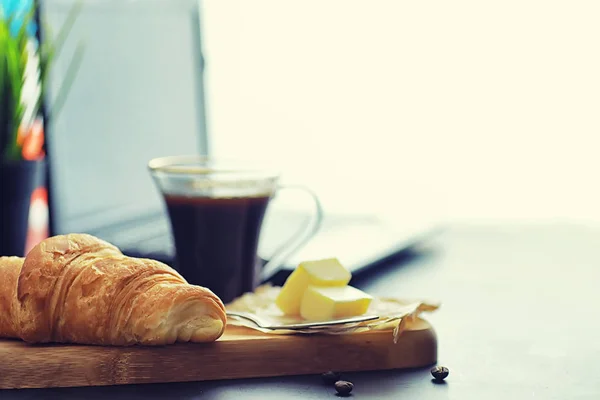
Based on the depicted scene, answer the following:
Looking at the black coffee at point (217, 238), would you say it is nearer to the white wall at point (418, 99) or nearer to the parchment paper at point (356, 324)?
the parchment paper at point (356, 324)

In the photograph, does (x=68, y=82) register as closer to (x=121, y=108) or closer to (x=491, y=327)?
(x=121, y=108)

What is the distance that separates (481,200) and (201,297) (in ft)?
8.68

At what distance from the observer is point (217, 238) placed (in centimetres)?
121

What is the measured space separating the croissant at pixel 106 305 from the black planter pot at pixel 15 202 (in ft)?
1.84

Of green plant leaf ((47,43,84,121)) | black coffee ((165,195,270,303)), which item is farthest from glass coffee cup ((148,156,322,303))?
green plant leaf ((47,43,84,121))

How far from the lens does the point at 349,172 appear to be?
3.66 meters

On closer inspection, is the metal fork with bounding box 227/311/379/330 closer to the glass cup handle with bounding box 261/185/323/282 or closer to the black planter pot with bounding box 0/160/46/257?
the glass cup handle with bounding box 261/185/323/282

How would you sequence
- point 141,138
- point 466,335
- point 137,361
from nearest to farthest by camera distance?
point 137,361, point 466,335, point 141,138

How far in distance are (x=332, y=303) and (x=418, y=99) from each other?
257cm

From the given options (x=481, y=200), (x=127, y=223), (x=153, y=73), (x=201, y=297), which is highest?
(x=153, y=73)

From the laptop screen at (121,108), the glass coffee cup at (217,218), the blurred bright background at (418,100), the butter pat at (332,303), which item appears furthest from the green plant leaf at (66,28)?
the blurred bright background at (418,100)

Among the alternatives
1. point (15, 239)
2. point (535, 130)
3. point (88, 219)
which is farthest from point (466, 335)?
point (535, 130)

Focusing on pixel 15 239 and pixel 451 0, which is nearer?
pixel 15 239

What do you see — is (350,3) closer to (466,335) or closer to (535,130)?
(535,130)
